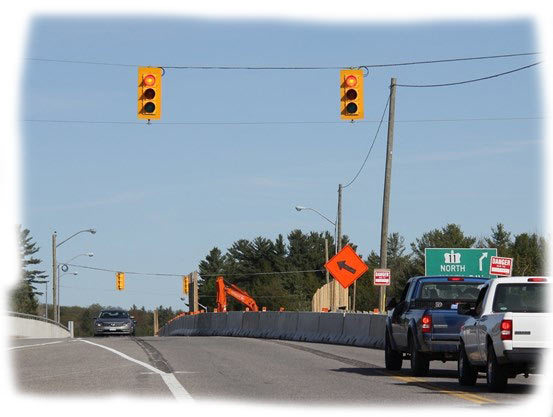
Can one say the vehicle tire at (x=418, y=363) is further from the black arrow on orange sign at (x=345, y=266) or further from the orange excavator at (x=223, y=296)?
the orange excavator at (x=223, y=296)

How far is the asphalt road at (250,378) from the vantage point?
16703 millimetres

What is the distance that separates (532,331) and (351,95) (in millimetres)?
12411

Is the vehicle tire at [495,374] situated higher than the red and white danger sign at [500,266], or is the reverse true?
A: the red and white danger sign at [500,266]

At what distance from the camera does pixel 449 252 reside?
48906 mm

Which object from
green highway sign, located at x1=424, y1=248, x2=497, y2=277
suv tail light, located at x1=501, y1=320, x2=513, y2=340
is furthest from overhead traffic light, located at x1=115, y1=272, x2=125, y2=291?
suv tail light, located at x1=501, y1=320, x2=513, y2=340

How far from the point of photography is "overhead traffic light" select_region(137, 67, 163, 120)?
2850 cm

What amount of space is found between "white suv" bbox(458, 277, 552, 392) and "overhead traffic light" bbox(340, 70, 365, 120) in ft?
30.6

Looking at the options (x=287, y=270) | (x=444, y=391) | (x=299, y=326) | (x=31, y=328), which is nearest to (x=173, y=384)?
(x=444, y=391)

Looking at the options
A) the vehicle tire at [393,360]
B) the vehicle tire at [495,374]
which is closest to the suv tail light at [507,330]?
the vehicle tire at [495,374]

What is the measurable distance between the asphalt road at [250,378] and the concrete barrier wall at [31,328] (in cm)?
2683

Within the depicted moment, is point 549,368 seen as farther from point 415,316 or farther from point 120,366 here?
point 120,366

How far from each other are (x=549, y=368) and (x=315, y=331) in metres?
25.9

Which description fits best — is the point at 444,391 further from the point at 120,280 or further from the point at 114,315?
the point at 120,280

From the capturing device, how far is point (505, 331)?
17.1 m
